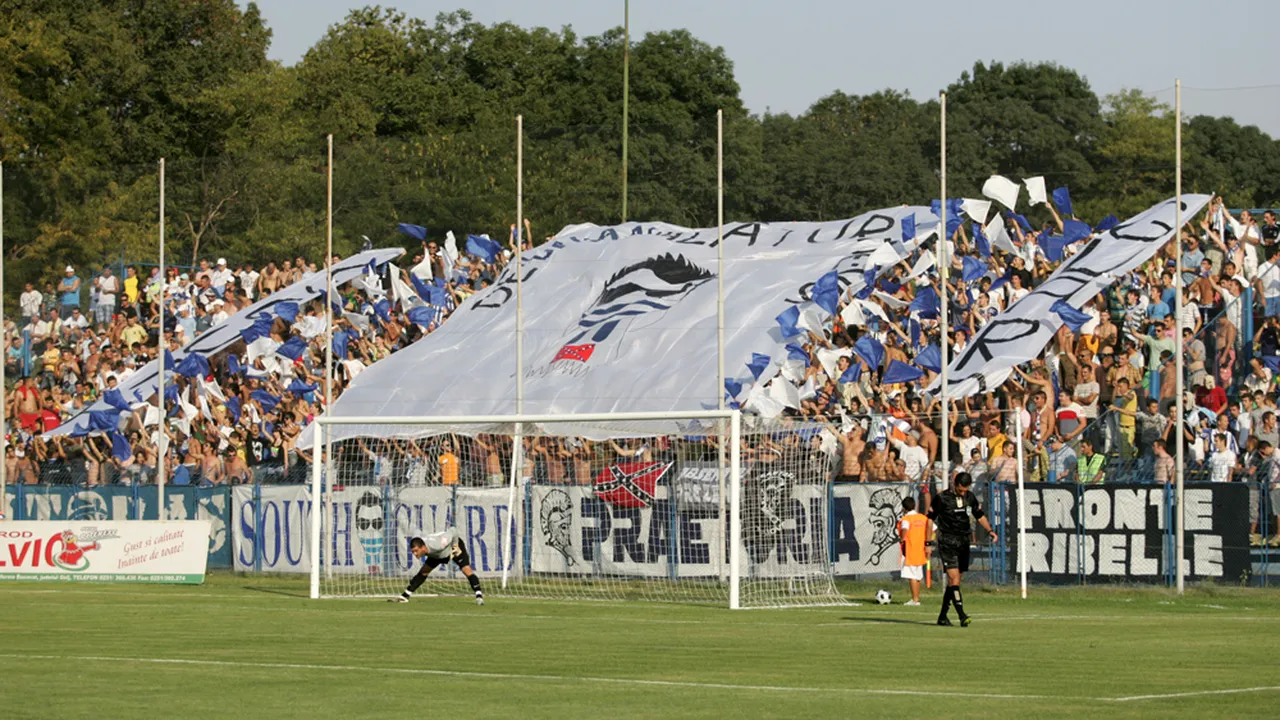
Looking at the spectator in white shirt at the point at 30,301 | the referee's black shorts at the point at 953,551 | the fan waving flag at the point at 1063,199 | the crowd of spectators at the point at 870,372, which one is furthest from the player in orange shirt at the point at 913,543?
the spectator in white shirt at the point at 30,301

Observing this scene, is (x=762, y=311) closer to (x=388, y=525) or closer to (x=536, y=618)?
(x=388, y=525)

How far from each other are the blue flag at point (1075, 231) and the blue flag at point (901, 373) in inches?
200

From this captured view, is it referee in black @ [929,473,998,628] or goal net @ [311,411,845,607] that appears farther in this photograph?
goal net @ [311,411,845,607]

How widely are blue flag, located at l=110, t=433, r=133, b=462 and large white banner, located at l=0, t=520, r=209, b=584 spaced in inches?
239

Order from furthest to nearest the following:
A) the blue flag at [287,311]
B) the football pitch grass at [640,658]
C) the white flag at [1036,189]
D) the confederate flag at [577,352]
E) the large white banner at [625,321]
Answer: the blue flag at [287,311]
the confederate flag at [577,352]
the large white banner at [625,321]
the white flag at [1036,189]
the football pitch grass at [640,658]

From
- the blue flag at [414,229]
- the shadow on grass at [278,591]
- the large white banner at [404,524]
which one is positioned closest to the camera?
the shadow on grass at [278,591]

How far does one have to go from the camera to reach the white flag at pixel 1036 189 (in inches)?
1308

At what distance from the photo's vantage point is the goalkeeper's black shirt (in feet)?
71.7

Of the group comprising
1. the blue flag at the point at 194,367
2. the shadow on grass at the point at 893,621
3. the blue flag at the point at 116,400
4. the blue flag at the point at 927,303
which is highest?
the blue flag at the point at 927,303

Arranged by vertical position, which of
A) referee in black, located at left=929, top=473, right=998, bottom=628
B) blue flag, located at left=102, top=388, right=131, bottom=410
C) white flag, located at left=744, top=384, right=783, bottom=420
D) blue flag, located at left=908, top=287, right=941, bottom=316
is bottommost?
referee in black, located at left=929, top=473, right=998, bottom=628

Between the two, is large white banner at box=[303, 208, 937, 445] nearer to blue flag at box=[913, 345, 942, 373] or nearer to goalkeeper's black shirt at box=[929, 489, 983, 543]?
blue flag at box=[913, 345, 942, 373]

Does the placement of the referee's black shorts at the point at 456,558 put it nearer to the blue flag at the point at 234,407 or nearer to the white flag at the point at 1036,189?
the white flag at the point at 1036,189

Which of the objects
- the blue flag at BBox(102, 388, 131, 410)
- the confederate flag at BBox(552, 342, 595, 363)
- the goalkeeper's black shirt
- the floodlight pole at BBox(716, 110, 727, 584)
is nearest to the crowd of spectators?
the blue flag at BBox(102, 388, 131, 410)

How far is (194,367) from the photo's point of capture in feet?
133
